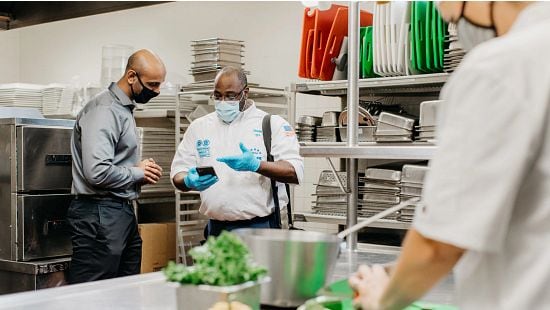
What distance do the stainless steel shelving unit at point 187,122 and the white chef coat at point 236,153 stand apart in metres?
1.71

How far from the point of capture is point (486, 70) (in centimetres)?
91

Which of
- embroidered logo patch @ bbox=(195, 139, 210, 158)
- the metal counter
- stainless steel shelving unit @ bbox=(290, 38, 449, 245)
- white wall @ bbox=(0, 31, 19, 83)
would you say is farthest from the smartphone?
white wall @ bbox=(0, 31, 19, 83)

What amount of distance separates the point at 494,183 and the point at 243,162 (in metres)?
2.38

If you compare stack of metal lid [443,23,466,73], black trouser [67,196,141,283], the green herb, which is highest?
stack of metal lid [443,23,466,73]

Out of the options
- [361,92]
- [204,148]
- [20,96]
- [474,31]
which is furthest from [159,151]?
[474,31]

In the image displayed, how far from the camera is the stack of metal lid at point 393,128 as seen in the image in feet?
13.2

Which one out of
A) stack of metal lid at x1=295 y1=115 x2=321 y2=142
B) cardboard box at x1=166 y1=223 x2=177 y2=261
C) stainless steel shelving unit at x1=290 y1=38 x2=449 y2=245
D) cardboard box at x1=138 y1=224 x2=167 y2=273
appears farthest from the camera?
cardboard box at x1=166 y1=223 x2=177 y2=261

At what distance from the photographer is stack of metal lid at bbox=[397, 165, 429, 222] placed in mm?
4023

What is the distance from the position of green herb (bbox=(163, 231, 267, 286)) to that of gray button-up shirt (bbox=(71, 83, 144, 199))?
89.0 inches

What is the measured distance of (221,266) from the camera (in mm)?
1278

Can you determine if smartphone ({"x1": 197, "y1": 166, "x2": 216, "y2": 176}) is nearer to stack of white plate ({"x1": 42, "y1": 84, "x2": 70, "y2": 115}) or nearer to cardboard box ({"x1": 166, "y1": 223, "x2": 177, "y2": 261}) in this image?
cardboard box ({"x1": 166, "y1": 223, "x2": 177, "y2": 261})

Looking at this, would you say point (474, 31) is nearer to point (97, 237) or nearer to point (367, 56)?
point (97, 237)

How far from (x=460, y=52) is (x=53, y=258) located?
99.6 inches

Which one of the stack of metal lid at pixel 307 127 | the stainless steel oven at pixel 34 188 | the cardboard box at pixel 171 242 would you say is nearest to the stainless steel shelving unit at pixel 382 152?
the stainless steel oven at pixel 34 188
